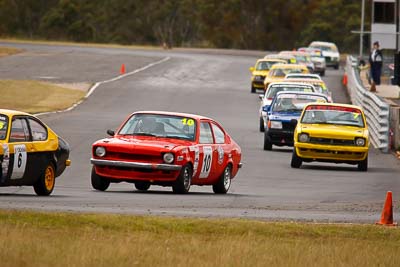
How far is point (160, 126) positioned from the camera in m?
19.8

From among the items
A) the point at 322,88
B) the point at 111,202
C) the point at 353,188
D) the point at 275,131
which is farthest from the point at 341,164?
the point at 111,202

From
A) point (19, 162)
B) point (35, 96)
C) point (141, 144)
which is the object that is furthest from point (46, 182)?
point (35, 96)

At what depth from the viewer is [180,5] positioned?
367 feet

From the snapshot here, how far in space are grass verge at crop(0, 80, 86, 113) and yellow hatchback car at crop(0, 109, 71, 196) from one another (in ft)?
72.6

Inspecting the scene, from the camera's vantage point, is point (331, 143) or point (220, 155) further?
point (331, 143)

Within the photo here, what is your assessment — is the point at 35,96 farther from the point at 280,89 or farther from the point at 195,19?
the point at 195,19

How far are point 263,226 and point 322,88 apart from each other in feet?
83.6

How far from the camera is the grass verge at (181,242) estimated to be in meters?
10.9

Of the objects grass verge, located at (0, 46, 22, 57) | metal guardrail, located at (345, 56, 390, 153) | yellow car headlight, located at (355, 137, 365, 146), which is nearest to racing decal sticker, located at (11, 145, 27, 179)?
yellow car headlight, located at (355, 137, 365, 146)

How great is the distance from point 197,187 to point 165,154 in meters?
3.76

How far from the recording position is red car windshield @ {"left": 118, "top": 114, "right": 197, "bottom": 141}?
19.7 m

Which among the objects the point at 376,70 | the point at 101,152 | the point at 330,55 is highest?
the point at 101,152

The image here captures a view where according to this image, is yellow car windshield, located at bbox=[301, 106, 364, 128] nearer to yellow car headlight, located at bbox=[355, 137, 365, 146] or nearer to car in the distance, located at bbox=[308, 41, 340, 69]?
yellow car headlight, located at bbox=[355, 137, 365, 146]

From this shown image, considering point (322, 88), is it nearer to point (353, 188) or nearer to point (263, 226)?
point (353, 188)
